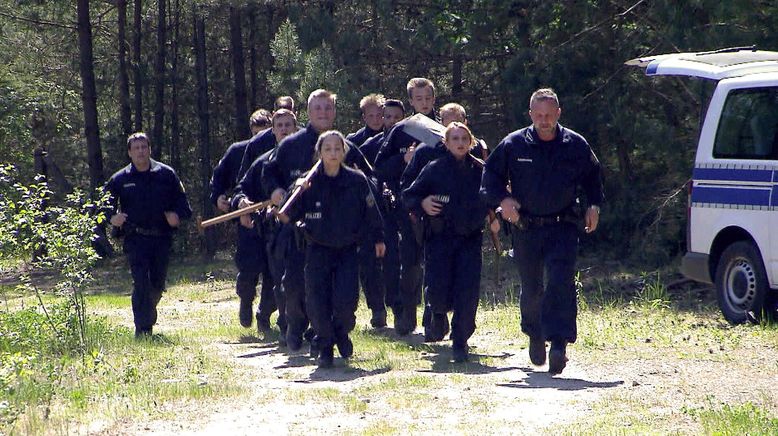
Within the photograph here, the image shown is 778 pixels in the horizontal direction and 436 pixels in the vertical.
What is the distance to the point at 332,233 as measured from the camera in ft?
30.6

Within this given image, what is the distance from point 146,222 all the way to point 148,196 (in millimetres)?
244

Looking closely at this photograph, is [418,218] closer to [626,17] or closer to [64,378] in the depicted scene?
[64,378]

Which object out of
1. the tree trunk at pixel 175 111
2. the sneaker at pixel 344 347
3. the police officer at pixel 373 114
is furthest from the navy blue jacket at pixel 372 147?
the tree trunk at pixel 175 111

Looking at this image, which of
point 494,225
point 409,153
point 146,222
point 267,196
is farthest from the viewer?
point 146,222

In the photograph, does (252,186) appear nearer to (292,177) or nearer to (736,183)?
(292,177)

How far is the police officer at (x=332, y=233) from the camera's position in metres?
9.33

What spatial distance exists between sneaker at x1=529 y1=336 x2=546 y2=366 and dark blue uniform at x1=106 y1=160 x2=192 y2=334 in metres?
4.12

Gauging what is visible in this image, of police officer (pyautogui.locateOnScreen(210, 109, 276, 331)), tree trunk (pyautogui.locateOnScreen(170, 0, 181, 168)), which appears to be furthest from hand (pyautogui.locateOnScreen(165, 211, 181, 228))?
tree trunk (pyautogui.locateOnScreen(170, 0, 181, 168))

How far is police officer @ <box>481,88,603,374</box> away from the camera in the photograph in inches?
336

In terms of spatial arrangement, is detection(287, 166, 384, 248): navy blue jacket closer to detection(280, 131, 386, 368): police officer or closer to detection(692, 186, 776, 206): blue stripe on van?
detection(280, 131, 386, 368): police officer

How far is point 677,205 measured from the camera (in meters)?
14.9

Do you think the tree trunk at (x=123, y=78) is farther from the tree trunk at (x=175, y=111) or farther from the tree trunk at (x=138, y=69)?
the tree trunk at (x=175, y=111)

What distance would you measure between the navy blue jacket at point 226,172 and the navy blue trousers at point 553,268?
13.6 ft

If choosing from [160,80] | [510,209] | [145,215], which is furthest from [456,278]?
[160,80]
